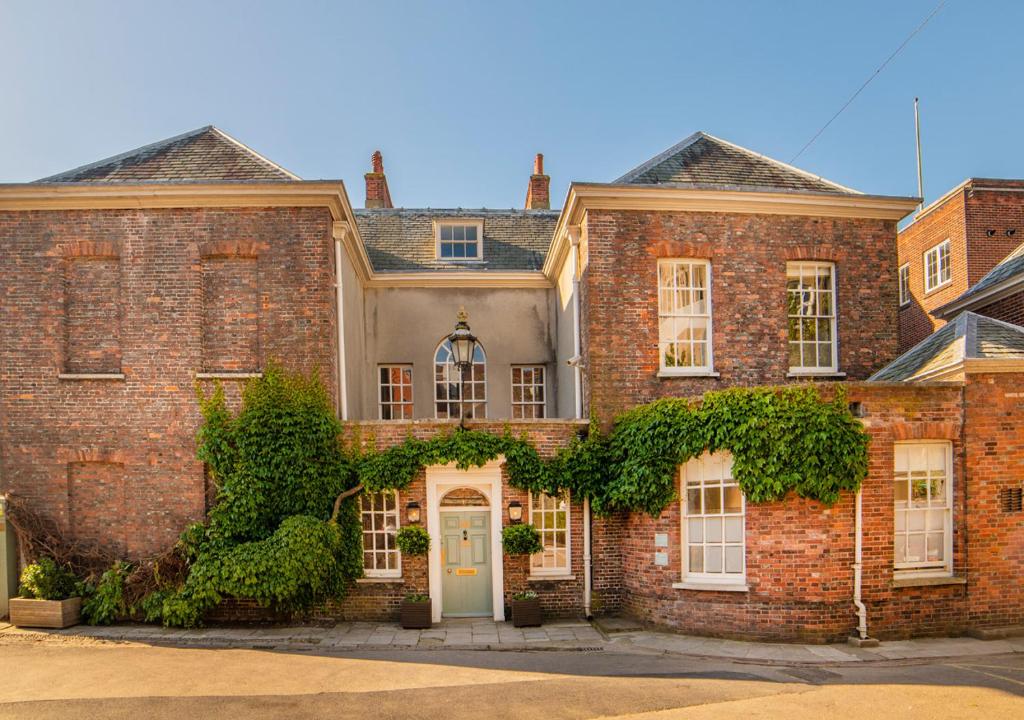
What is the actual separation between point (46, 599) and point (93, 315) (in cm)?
530

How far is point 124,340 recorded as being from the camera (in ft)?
41.1

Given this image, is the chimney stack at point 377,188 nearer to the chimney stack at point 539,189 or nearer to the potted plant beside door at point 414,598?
the chimney stack at point 539,189

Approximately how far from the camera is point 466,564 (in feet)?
41.3

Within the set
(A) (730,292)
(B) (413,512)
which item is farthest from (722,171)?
(B) (413,512)

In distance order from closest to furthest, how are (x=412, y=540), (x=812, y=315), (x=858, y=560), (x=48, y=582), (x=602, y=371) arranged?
(x=858, y=560)
(x=48, y=582)
(x=412, y=540)
(x=602, y=371)
(x=812, y=315)

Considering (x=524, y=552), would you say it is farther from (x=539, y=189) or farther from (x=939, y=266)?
(x=939, y=266)

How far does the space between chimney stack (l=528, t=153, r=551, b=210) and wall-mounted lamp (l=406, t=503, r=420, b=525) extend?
1322 centimetres

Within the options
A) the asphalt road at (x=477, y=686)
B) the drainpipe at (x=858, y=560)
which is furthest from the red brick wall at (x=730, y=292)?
the asphalt road at (x=477, y=686)

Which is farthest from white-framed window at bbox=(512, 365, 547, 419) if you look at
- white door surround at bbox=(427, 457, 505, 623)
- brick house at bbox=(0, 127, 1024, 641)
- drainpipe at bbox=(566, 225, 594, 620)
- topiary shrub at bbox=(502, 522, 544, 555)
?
topiary shrub at bbox=(502, 522, 544, 555)

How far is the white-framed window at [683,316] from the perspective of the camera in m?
13.3

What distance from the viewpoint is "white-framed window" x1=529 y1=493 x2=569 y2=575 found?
12562 mm

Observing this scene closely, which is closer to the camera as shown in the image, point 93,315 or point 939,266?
point 93,315

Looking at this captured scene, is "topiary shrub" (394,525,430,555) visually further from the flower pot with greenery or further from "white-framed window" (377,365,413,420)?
"white-framed window" (377,365,413,420)

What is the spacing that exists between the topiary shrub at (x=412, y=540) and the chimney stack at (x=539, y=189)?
1356cm
